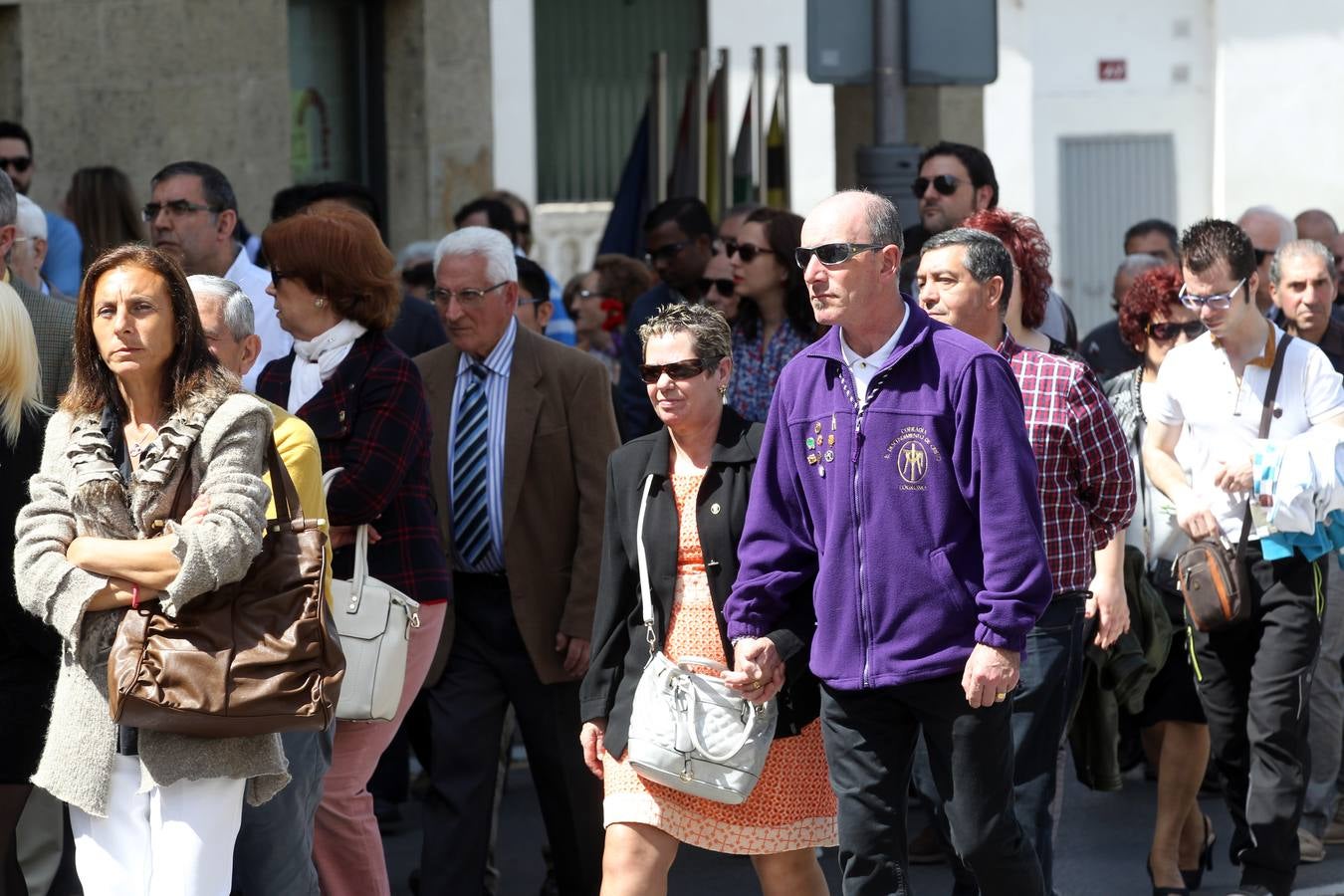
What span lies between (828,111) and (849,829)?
16584 mm

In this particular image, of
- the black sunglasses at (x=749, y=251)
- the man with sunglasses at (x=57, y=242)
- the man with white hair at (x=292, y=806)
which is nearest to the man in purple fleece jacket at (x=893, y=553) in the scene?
the man with white hair at (x=292, y=806)

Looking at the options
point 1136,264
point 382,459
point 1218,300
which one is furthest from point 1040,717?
point 1136,264

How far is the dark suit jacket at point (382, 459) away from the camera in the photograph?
6.02 meters

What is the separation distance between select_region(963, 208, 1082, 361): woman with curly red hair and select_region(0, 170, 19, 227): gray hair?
2.87 m

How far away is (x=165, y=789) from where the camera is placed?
485 cm

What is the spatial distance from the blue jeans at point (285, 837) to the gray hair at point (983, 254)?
2.16 meters

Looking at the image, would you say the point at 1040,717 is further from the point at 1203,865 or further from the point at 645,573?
the point at 1203,865

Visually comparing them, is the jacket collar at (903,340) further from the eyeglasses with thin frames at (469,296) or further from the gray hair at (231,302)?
the eyeglasses with thin frames at (469,296)

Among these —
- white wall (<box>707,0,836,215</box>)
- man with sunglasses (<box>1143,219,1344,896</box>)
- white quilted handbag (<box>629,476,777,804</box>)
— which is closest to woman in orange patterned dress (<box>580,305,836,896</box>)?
white quilted handbag (<box>629,476,777,804</box>)

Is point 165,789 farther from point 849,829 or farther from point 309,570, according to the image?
point 849,829

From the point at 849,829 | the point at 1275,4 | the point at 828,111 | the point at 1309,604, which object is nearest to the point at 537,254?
the point at 828,111

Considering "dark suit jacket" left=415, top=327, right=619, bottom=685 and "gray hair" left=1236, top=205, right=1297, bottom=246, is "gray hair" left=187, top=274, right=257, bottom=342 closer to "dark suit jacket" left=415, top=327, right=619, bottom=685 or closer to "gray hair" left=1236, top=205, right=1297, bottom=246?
"dark suit jacket" left=415, top=327, right=619, bottom=685

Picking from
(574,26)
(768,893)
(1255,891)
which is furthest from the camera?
(574,26)

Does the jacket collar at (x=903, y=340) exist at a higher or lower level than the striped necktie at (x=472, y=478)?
higher
